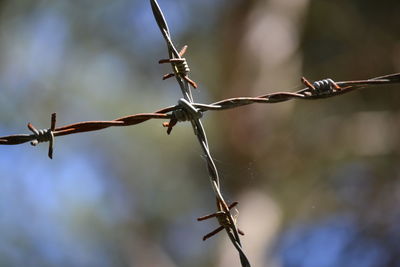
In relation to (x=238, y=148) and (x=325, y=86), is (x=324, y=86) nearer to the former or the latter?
(x=325, y=86)

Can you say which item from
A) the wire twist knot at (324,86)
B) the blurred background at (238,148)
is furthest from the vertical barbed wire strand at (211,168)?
the blurred background at (238,148)

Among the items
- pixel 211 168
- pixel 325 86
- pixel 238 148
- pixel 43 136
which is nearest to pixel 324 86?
pixel 325 86

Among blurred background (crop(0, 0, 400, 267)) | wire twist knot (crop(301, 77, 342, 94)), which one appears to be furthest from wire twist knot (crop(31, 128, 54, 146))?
blurred background (crop(0, 0, 400, 267))

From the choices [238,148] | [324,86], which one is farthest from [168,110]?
[238,148]

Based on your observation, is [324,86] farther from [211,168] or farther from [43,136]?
[43,136]

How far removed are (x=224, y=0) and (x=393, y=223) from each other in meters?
1.49

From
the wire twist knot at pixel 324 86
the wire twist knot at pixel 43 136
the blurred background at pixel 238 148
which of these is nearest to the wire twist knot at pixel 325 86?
the wire twist knot at pixel 324 86

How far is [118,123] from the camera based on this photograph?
33.6 inches

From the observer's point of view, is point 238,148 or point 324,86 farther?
point 238,148

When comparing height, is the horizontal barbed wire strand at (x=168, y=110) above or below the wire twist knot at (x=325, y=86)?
below

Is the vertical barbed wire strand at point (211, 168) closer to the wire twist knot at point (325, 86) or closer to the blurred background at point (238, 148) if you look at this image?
the wire twist knot at point (325, 86)

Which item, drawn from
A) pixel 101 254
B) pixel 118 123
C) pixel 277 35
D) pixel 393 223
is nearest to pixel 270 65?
pixel 277 35

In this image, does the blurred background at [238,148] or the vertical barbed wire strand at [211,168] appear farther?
the blurred background at [238,148]

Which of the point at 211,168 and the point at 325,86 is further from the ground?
the point at 325,86
